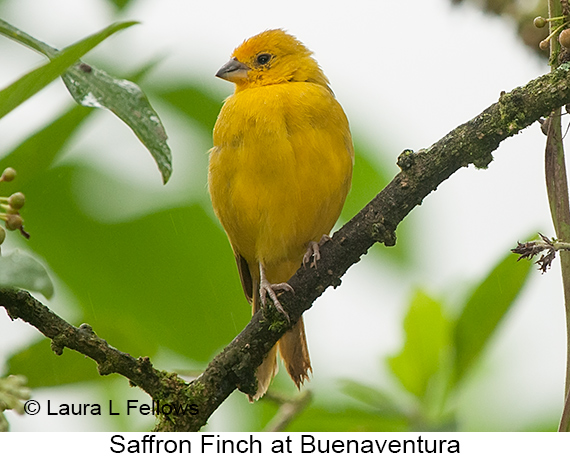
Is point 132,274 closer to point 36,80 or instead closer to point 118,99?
point 118,99

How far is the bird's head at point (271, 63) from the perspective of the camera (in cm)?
420

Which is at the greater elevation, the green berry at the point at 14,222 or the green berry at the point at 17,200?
the green berry at the point at 17,200

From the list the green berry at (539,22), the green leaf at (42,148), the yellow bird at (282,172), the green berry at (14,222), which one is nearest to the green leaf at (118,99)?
the green berry at (14,222)

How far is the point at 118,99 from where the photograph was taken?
134cm

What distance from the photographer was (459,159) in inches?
90.0

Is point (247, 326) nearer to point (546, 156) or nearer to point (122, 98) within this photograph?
point (546, 156)

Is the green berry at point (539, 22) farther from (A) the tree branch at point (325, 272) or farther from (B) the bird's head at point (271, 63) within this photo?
(B) the bird's head at point (271, 63)

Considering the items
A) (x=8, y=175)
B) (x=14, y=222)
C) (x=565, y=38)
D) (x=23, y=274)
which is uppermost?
(x=565, y=38)

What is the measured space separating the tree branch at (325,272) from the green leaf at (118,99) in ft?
2.80

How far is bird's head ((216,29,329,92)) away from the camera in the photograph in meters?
4.20

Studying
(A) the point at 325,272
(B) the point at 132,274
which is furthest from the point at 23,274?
(B) the point at 132,274

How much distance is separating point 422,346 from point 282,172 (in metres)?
1.22

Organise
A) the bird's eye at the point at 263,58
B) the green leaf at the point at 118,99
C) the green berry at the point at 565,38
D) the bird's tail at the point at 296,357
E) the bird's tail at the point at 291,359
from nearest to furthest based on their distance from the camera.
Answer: the green leaf at the point at 118,99
the green berry at the point at 565,38
the bird's tail at the point at 291,359
the bird's tail at the point at 296,357
the bird's eye at the point at 263,58

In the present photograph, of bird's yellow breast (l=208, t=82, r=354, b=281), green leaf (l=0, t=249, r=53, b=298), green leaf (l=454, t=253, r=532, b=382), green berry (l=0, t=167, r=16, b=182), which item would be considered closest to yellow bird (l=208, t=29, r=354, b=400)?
bird's yellow breast (l=208, t=82, r=354, b=281)
